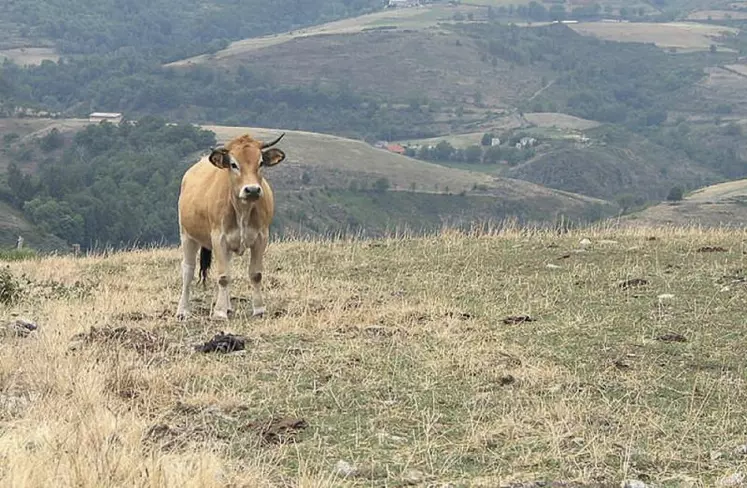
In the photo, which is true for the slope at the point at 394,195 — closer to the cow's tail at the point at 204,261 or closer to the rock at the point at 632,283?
the cow's tail at the point at 204,261

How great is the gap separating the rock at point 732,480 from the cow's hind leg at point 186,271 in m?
7.15

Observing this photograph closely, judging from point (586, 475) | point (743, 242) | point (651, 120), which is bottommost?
point (651, 120)

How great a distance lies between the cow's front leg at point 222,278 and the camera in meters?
12.6

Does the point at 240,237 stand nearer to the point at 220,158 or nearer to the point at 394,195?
the point at 220,158

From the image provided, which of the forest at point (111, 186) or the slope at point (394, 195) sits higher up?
the forest at point (111, 186)

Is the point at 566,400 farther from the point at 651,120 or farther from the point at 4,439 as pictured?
the point at 651,120

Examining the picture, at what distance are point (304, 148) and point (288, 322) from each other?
114 meters

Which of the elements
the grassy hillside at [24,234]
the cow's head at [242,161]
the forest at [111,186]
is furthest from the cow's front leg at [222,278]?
the grassy hillside at [24,234]

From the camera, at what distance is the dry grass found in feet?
22.5

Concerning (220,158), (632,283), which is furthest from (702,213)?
(220,158)

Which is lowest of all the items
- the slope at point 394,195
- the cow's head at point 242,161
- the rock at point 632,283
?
the slope at point 394,195

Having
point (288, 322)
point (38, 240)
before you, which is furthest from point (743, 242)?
point (38, 240)

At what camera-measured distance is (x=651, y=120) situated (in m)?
189

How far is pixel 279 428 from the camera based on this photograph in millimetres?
7816
